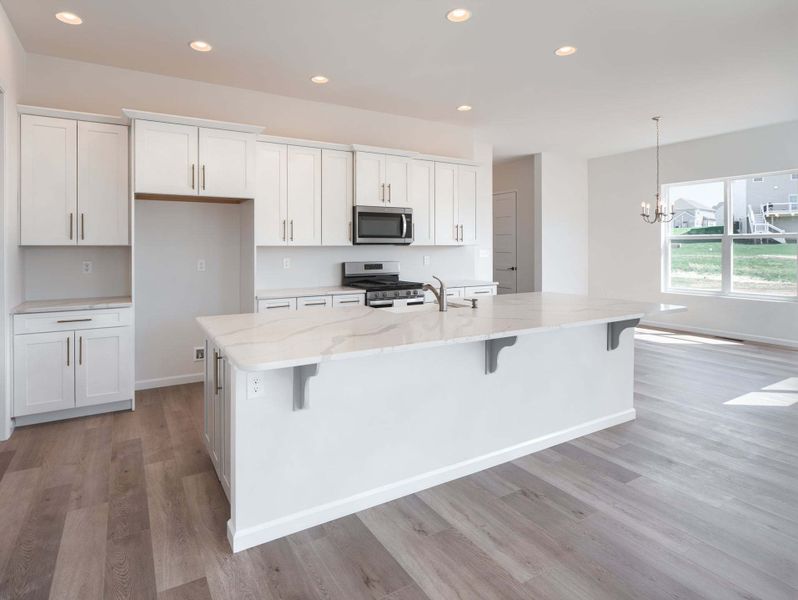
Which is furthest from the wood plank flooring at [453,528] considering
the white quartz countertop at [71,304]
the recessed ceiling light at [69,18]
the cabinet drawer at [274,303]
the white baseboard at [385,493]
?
the recessed ceiling light at [69,18]

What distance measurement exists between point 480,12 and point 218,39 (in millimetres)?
1862

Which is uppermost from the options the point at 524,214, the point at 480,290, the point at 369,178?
the point at 524,214

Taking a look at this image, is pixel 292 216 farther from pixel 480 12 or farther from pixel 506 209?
pixel 506 209

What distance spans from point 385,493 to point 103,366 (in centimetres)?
252

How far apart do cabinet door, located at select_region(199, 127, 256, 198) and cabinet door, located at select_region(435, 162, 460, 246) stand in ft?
6.92

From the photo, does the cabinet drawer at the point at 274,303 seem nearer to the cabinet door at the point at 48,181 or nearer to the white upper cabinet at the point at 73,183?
the white upper cabinet at the point at 73,183

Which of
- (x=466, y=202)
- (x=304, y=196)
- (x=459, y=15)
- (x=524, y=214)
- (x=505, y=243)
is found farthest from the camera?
(x=505, y=243)

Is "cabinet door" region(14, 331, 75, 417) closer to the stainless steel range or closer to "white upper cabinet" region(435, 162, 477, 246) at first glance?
the stainless steel range

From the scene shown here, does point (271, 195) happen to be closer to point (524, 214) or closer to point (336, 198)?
point (336, 198)

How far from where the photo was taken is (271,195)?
171 inches

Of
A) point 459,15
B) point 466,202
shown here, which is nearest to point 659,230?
point 466,202

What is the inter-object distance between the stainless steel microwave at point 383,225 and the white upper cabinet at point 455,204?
0.48m

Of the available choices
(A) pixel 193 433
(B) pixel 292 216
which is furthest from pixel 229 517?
(B) pixel 292 216

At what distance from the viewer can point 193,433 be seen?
329 cm
